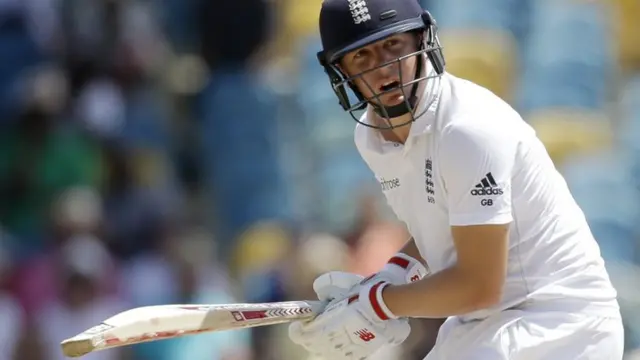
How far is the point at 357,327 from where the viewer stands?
2.97 meters

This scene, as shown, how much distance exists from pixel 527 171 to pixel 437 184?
216 mm

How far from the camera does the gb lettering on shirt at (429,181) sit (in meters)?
2.89

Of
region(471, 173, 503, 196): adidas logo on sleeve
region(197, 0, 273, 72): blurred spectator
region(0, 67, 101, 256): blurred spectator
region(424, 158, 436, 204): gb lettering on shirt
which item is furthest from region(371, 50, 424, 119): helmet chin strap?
region(197, 0, 273, 72): blurred spectator

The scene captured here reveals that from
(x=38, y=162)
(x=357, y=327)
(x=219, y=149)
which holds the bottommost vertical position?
(x=219, y=149)

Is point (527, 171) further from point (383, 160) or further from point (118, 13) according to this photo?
point (118, 13)

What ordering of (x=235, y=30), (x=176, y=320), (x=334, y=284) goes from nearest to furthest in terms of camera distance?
(x=176, y=320) < (x=334, y=284) < (x=235, y=30)

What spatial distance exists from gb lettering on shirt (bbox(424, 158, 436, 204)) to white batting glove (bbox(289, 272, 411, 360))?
0.26 m

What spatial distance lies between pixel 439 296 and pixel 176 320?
70 centimetres

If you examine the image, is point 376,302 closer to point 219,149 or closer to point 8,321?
point 8,321

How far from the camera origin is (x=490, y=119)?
2.79 meters

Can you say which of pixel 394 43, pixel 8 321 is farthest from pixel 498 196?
pixel 8 321

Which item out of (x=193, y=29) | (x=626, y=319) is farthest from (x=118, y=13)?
(x=626, y=319)

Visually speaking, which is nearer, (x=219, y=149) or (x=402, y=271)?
(x=402, y=271)

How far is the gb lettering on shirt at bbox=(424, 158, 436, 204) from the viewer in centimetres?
289
